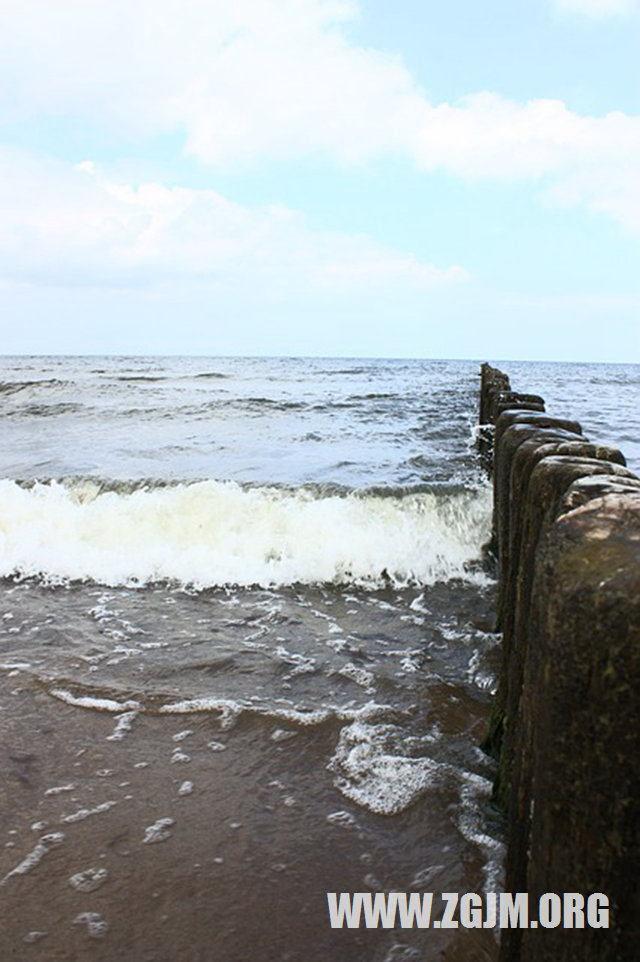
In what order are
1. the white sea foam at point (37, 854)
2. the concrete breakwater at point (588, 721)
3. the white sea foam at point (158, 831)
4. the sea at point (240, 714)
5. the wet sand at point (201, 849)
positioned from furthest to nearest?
the white sea foam at point (158, 831), the white sea foam at point (37, 854), the sea at point (240, 714), the wet sand at point (201, 849), the concrete breakwater at point (588, 721)

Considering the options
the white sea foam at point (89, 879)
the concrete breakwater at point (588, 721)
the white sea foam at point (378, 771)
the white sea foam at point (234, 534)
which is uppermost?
the concrete breakwater at point (588, 721)

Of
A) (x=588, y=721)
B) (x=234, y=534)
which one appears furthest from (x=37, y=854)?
(x=234, y=534)

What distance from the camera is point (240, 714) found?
365 centimetres

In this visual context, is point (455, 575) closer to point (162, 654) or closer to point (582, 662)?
point (162, 654)

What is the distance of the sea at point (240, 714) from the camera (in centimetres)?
232

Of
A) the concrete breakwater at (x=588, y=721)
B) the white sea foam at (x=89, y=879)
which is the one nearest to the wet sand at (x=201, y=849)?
the white sea foam at (x=89, y=879)

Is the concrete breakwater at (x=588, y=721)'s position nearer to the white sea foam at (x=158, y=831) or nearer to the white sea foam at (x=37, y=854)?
the white sea foam at (x=158, y=831)

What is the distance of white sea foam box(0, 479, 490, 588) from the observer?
634cm

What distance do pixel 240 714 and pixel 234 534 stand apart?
3531 millimetres

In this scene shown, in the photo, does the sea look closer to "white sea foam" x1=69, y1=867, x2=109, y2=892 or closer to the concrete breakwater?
"white sea foam" x1=69, y1=867, x2=109, y2=892

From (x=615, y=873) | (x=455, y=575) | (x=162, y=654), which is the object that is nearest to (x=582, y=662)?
(x=615, y=873)

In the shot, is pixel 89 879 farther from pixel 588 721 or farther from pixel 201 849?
pixel 588 721

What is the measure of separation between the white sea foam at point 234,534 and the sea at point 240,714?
0.03m

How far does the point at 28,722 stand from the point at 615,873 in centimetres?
303
